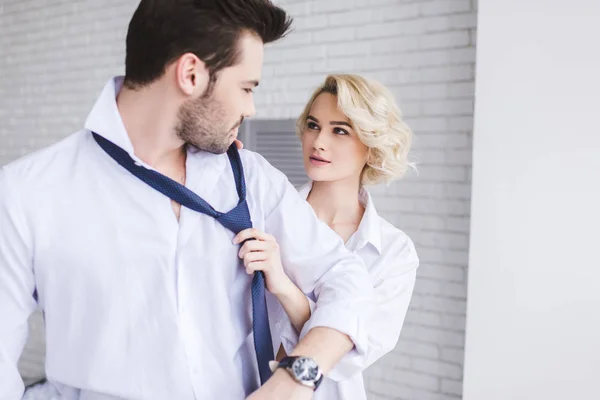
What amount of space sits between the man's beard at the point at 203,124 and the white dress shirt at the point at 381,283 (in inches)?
30.1

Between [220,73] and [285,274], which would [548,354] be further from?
[220,73]

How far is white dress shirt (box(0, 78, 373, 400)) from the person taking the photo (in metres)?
0.99

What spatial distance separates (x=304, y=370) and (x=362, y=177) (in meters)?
1.07

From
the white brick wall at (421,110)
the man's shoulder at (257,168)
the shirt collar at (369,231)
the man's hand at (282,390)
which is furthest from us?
the white brick wall at (421,110)

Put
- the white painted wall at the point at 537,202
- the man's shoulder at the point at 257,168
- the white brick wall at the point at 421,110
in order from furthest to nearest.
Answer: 1. the white brick wall at the point at 421,110
2. the white painted wall at the point at 537,202
3. the man's shoulder at the point at 257,168

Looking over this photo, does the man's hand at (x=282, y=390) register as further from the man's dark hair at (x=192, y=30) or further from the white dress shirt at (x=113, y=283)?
the man's dark hair at (x=192, y=30)

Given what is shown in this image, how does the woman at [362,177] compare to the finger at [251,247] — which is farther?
the woman at [362,177]

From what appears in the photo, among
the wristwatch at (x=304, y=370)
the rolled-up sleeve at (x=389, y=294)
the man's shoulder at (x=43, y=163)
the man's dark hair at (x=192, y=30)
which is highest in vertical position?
the man's dark hair at (x=192, y=30)

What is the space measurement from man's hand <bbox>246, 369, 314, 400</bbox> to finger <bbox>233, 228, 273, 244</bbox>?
0.25m

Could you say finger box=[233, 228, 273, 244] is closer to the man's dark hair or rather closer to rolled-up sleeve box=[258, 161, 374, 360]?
rolled-up sleeve box=[258, 161, 374, 360]

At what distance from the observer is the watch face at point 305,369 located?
3.23 ft

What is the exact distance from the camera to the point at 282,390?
38.4 inches

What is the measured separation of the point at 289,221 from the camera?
1175 mm

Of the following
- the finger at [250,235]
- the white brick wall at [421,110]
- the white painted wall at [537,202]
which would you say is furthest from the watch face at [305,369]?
the white brick wall at [421,110]
